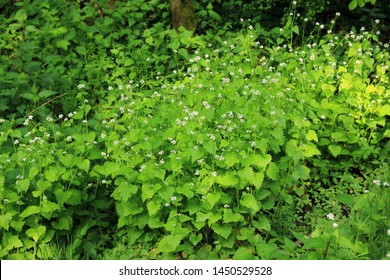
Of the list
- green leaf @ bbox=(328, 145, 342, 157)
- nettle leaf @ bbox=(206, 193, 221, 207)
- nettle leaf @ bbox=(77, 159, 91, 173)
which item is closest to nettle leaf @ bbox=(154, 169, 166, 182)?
nettle leaf @ bbox=(206, 193, 221, 207)

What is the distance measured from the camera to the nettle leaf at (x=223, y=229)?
4535mm

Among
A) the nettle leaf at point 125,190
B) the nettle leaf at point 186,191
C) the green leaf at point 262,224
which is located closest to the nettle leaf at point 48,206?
the nettle leaf at point 125,190

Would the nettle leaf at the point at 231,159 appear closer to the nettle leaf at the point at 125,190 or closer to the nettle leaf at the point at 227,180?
the nettle leaf at the point at 227,180

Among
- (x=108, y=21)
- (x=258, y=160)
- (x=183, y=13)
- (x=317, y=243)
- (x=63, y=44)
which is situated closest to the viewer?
(x=317, y=243)

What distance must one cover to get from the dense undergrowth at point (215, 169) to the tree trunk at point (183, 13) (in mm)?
1623

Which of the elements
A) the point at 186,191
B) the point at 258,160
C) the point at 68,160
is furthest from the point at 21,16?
the point at 258,160

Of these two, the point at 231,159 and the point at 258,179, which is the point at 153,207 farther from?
the point at 258,179

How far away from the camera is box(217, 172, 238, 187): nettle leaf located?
450cm

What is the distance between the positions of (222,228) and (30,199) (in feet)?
5.41

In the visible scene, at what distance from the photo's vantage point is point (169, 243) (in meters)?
4.45

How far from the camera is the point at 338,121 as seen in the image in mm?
5781

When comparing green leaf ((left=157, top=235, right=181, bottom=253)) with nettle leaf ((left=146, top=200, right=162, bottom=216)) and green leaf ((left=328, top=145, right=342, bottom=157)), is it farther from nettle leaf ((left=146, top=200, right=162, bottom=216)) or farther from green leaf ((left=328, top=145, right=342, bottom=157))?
green leaf ((left=328, top=145, right=342, bottom=157))

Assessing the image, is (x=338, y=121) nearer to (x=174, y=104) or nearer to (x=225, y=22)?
(x=174, y=104)

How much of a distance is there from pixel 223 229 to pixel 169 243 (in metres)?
0.45
